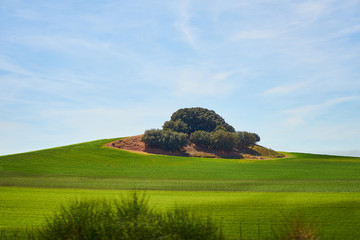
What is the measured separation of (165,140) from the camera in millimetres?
64062

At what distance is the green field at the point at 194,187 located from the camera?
54.9ft

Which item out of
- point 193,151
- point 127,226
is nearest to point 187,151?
point 193,151

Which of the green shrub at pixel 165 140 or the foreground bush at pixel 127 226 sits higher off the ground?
the green shrub at pixel 165 140

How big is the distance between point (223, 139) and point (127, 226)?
57794mm

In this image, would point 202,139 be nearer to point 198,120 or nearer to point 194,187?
point 198,120

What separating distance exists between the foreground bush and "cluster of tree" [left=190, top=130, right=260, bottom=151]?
5651 centimetres

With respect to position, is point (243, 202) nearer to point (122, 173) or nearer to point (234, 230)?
point (234, 230)

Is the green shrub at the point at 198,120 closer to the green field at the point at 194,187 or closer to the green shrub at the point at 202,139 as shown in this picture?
the green shrub at the point at 202,139

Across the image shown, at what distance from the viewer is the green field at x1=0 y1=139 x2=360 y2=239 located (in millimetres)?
16734

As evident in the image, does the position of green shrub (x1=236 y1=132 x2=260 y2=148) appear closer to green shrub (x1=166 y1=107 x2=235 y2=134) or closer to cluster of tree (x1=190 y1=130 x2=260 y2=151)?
cluster of tree (x1=190 y1=130 x2=260 y2=151)

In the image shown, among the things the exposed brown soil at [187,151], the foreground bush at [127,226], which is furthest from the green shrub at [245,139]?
the foreground bush at [127,226]

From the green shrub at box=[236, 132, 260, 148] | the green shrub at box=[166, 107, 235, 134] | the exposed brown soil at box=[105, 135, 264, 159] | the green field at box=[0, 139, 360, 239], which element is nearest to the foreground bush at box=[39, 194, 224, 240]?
the green field at box=[0, 139, 360, 239]

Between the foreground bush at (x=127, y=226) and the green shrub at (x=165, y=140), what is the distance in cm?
5392

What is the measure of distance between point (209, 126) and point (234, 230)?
2468 inches
